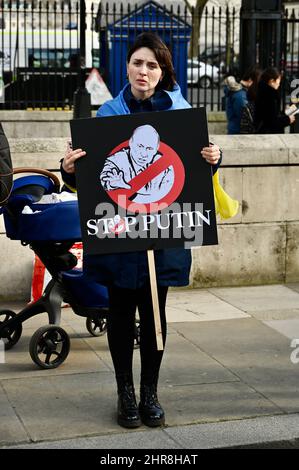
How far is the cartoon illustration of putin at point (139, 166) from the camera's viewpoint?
4965 mm

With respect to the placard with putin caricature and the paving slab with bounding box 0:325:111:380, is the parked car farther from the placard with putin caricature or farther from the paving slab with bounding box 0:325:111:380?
the placard with putin caricature

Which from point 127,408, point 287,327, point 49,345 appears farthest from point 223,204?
point 287,327

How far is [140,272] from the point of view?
16.3ft

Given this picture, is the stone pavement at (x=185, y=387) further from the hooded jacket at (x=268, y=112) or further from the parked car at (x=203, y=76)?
the parked car at (x=203, y=76)

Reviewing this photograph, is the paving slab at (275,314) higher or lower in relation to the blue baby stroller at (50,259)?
lower

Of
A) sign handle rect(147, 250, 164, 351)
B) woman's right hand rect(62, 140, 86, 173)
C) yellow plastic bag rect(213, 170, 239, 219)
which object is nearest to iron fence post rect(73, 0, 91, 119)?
yellow plastic bag rect(213, 170, 239, 219)

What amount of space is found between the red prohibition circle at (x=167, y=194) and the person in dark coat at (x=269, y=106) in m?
5.94

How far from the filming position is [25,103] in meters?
13.6

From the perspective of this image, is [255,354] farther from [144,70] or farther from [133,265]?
[144,70]

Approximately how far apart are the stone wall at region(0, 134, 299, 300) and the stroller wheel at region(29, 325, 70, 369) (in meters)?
2.27

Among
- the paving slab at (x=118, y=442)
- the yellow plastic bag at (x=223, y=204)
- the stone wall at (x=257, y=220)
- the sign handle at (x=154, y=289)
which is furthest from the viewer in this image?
the stone wall at (x=257, y=220)

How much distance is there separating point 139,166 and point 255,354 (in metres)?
1.87

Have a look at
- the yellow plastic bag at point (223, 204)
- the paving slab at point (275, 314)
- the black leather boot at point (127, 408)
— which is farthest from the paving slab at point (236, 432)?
the paving slab at point (275, 314)
